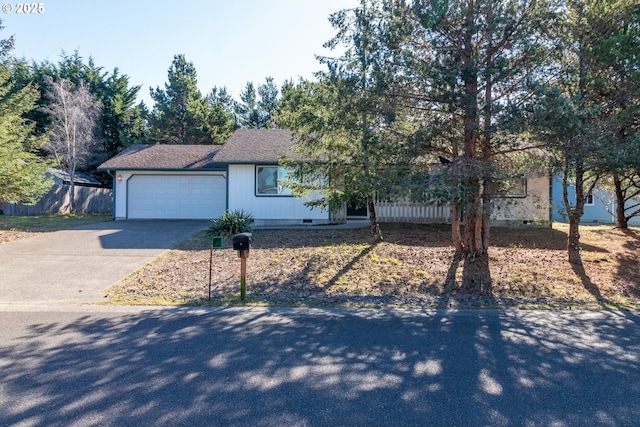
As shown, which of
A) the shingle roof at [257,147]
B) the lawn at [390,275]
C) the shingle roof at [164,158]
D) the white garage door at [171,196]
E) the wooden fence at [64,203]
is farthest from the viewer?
the wooden fence at [64,203]

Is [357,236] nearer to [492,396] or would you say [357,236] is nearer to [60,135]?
Answer: [492,396]

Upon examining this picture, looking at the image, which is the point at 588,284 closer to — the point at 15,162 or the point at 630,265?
the point at 630,265

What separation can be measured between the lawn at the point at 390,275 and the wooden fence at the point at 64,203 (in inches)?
599

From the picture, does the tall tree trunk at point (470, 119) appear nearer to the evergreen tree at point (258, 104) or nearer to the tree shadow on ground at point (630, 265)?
the tree shadow on ground at point (630, 265)

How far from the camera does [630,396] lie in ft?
10.7

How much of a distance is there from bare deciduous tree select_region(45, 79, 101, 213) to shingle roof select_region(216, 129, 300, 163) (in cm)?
→ 1264

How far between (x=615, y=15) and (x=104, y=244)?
1320 centimetres

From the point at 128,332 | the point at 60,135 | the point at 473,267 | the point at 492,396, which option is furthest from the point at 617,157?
the point at 60,135

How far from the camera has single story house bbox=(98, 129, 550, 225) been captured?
14844 millimetres

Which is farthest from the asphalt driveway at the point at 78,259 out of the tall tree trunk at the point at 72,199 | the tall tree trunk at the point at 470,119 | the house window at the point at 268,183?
the tall tree trunk at the point at 72,199

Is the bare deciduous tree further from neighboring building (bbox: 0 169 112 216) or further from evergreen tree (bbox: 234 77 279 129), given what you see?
evergreen tree (bbox: 234 77 279 129)

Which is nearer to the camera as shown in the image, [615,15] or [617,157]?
[617,157]

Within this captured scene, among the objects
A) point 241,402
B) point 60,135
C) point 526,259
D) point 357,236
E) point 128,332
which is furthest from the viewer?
point 60,135

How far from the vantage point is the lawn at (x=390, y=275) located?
259 inches
